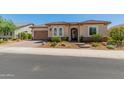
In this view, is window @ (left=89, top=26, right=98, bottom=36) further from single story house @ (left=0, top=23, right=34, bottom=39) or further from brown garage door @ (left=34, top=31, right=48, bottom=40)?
single story house @ (left=0, top=23, right=34, bottom=39)

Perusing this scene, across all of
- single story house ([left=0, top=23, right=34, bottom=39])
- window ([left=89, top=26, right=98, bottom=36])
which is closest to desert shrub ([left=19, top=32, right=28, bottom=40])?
single story house ([left=0, top=23, right=34, bottom=39])

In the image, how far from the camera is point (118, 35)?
2339 centimetres

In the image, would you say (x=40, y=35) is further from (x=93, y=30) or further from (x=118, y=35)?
(x=118, y=35)

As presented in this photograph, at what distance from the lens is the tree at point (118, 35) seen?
23.2 m

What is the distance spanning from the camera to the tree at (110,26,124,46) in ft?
76.0

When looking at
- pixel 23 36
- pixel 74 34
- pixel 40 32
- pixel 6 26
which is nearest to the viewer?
pixel 74 34

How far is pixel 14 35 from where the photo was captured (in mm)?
43125

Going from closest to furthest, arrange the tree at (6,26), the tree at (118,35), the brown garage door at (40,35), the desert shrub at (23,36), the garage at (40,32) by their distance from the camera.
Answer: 1. the tree at (118,35)
2. the garage at (40,32)
3. the brown garage door at (40,35)
4. the tree at (6,26)
5. the desert shrub at (23,36)

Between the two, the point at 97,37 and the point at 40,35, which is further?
the point at 40,35

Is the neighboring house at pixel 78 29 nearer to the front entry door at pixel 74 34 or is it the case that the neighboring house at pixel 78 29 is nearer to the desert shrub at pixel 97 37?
the front entry door at pixel 74 34

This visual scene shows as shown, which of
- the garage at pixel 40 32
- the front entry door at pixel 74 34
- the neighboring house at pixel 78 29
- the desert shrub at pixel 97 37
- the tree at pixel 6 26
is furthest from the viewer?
the tree at pixel 6 26

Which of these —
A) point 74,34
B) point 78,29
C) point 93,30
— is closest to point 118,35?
point 93,30

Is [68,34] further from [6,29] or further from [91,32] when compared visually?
[6,29]

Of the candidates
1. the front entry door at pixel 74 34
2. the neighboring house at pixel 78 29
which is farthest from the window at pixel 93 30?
the front entry door at pixel 74 34
